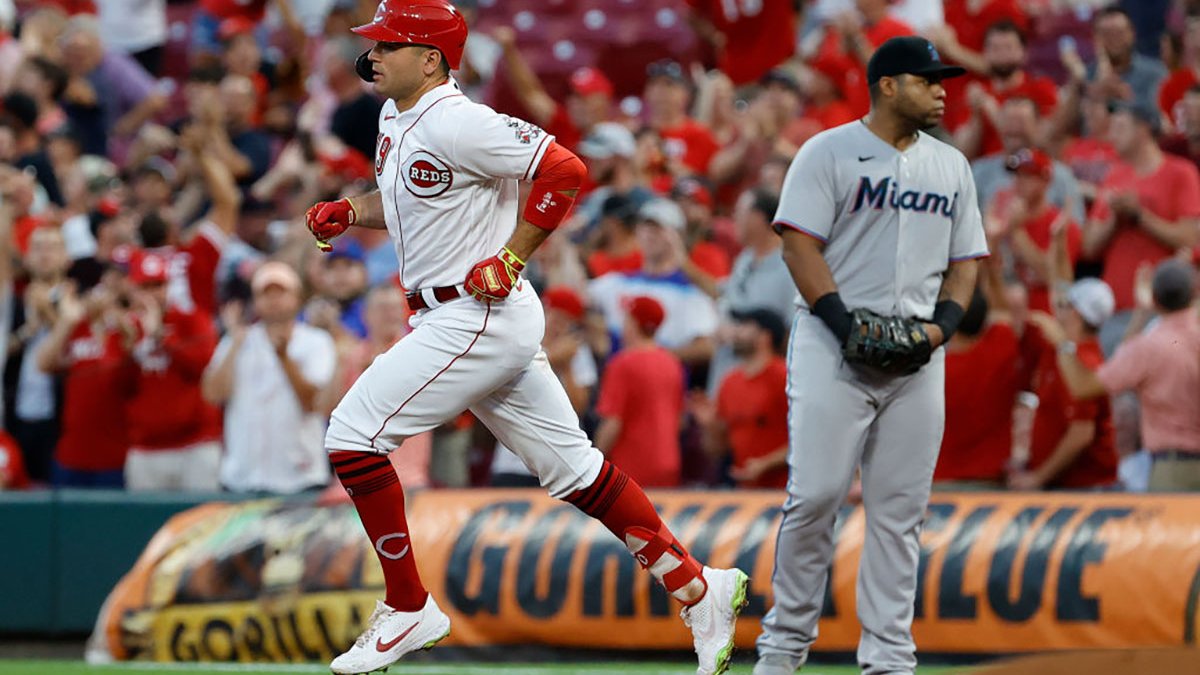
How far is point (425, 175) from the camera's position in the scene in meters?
6.34

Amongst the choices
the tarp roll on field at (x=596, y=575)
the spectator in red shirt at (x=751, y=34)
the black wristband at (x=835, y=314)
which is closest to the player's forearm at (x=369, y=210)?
the black wristband at (x=835, y=314)

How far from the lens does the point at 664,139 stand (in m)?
13.7

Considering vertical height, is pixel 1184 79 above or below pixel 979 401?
above

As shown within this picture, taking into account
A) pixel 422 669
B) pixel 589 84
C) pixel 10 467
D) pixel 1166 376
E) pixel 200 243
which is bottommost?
pixel 422 669

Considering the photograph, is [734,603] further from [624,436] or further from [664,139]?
[664,139]

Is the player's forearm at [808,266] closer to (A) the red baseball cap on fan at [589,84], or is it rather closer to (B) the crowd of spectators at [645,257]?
(B) the crowd of spectators at [645,257]

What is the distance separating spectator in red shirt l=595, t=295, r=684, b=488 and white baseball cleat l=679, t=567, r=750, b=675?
3.86 metres

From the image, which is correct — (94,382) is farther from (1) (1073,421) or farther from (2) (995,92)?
(2) (995,92)

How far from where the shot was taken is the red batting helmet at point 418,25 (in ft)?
20.8

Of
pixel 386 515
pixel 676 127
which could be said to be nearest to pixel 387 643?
pixel 386 515

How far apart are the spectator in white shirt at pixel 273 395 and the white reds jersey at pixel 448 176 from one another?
189 inches

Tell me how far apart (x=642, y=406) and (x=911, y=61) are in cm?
403

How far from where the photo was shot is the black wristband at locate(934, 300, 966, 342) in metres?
6.89

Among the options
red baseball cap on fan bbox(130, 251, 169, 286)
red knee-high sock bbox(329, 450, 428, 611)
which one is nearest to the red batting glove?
red knee-high sock bbox(329, 450, 428, 611)
